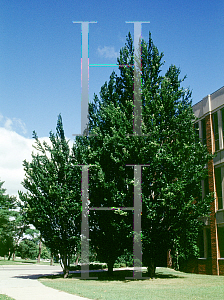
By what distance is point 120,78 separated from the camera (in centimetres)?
1966

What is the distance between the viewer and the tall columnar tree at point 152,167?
50.9ft

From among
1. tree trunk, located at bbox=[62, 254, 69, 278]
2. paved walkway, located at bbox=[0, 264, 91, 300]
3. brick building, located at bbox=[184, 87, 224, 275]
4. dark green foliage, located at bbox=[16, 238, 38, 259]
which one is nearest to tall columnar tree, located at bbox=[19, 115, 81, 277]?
tree trunk, located at bbox=[62, 254, 69, 278]

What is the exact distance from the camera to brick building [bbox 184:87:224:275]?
2155 cm

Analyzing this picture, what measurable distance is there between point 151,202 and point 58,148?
749cm

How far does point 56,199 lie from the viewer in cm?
1836

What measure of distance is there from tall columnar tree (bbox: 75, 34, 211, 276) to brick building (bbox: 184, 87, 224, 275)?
540 cm

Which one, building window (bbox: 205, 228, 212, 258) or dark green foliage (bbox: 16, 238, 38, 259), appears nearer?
building window (bbox: 205, 228, 212, 258)

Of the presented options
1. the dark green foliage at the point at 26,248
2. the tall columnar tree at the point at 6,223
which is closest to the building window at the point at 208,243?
the tall columnar tree at the point at 6,223

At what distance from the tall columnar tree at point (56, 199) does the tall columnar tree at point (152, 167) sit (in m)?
1.16

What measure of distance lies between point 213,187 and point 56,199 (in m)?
11.5

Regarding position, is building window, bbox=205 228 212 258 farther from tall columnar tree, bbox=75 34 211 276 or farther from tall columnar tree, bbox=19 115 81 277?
tall columnar tree, bbox=19 115 81 277

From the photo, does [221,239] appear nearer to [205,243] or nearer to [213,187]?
[205,243]

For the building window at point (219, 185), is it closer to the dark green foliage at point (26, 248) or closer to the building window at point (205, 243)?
the building window at point (205, 243)

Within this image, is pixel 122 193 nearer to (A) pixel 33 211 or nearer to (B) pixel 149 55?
(A) pixel 33 211
